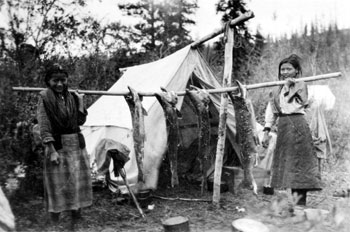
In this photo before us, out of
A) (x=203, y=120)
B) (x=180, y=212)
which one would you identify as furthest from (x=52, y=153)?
(x=180, y=212)

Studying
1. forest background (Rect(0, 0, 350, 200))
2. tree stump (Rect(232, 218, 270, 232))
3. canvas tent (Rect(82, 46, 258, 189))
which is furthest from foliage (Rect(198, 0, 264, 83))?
tree stump (Rect(232, 218, 270, 232))

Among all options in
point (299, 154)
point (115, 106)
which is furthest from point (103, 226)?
point (115, 106)

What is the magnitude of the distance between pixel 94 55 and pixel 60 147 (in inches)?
324

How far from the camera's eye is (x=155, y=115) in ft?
19.4

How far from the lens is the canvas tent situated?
229 inches

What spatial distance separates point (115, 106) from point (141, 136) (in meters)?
2.98

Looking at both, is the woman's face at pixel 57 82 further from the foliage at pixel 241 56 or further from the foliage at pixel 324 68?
the foliage at pixel 241 56

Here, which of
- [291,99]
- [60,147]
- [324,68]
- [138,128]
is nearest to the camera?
[60,147]

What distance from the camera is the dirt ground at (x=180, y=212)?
4.03 meters

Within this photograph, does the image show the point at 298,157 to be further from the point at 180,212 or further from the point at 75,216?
the point at 75,216

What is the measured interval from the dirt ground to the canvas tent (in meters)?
0.65

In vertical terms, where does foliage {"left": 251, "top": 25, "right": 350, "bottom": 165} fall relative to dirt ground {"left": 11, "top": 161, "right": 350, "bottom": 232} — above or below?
above

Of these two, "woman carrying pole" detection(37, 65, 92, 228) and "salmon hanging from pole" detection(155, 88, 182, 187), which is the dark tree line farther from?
"salmon hanging from pole" detection(155, 88, 182, 187)

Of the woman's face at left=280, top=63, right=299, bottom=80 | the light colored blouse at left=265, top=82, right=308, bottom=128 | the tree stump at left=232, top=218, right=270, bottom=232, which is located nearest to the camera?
the tree stump at left=232, top=218, right=270, bottom=232
